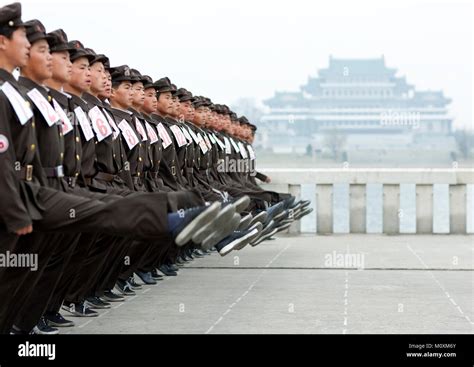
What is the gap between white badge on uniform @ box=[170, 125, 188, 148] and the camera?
37.1ft

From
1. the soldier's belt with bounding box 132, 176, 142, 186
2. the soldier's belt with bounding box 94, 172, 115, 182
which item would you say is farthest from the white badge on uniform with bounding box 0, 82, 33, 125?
the soldier's belt with bounding box 132, 176, 142, 186

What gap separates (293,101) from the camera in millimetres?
138125

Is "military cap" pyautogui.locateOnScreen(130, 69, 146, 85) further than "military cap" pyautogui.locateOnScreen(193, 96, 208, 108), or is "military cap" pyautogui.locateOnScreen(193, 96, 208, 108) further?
"military cap" pyautogui.locateOnScreen(193, 96, 208, 108)

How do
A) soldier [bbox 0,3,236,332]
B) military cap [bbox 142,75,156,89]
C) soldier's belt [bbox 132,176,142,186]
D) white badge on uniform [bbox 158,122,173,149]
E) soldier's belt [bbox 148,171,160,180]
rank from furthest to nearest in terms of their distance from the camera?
white badge on uniform [bbox 158,122,173,149] → military cap [bbox 142,75,156,89] → soldier's belt [bbox 148,171,160,180] → soldier's belt [bbox 132,176,142,186] → soldier [bbox 0,3,236,332]

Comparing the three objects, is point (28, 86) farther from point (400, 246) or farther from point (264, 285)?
point (400, 246)

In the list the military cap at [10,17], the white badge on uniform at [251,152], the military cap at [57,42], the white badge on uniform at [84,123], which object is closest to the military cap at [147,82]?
the white badge on uniform at [84,123]

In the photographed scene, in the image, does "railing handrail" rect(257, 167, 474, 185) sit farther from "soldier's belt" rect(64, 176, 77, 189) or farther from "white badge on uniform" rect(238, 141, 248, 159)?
"soldier's belt" rect(64, 176, 77, 189)

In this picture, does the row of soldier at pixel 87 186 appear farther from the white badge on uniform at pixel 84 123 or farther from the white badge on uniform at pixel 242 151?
the white badge on uniform at pixel 242 151

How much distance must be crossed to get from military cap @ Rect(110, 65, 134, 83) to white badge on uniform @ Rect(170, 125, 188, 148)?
4.62ft

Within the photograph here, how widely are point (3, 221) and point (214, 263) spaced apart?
7217 millimetres


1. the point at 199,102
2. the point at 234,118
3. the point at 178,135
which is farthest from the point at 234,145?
the point at 178,135

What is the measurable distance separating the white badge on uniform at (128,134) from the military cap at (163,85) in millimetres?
1981

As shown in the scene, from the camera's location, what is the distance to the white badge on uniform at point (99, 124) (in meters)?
8.26

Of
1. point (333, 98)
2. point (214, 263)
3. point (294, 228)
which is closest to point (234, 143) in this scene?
point (214, 263)
